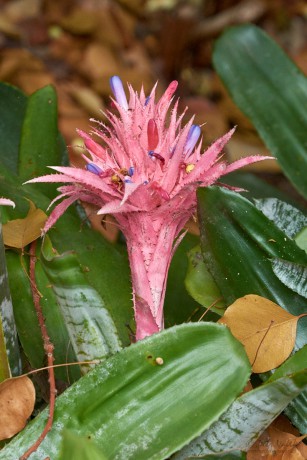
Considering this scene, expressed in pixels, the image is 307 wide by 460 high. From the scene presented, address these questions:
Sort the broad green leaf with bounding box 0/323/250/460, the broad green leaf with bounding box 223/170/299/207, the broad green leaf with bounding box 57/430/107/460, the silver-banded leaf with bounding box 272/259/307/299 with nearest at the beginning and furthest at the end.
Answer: the broad green leaf with bounding box 57/430/107/460, the broad green leaf with bounding box 0/323/250/460, the silver-banded leaf with bounding box 272/259/307/299, the broad green leaf with bounding box 223/170/299/207

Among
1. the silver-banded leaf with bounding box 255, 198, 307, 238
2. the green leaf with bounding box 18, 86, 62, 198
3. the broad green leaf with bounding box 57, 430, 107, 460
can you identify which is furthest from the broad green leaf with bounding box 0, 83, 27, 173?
the broad green leaf with bounding box 57, 430, 107, 460

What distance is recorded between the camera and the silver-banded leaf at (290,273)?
675 mm

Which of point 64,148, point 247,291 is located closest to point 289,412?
point 247,291

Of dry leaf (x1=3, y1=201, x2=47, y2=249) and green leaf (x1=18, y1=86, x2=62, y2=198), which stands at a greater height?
green leaf (x1=18, y1=86, x2=62, y2=198)

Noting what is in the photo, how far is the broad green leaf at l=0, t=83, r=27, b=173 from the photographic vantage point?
39.4 inches

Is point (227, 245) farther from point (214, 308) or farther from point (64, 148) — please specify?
point (64, 148)

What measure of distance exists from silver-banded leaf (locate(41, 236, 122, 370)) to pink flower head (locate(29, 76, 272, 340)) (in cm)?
4

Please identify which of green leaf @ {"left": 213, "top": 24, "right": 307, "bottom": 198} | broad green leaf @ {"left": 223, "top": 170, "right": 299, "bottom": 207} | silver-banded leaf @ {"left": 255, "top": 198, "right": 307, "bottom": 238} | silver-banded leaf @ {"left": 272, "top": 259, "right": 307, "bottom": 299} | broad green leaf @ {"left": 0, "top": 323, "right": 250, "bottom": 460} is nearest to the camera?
broad green leaf @ {"left": 0, "top": 323, "right": 250, "bottom": 460}

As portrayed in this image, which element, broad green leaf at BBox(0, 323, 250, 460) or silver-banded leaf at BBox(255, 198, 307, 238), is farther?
silver-banded leaf at BBox(255, 198, 307, 238)

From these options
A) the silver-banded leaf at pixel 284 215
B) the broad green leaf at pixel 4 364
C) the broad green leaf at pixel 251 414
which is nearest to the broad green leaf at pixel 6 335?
the broad green leaf at pixel 4 364

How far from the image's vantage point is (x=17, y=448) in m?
0.59

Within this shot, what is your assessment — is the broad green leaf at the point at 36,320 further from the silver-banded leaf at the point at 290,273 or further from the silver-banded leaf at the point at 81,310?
the silver-banded leaf at the point at 290,273

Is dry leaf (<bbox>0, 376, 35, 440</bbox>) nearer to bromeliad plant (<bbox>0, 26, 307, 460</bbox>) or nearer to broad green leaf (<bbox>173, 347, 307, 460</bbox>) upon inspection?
bromeliad plant (<bbox>0, 26, 307, 460</bbox>)

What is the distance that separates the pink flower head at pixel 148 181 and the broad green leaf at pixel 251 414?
0.11 metres
